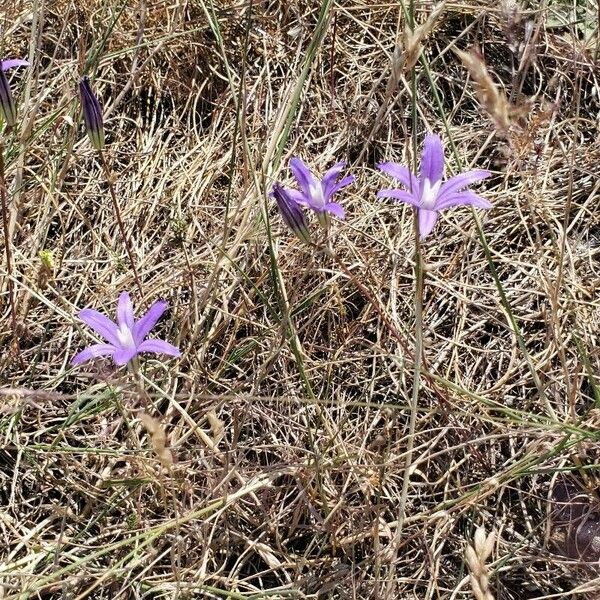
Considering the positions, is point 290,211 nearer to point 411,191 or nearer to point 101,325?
point 411,191

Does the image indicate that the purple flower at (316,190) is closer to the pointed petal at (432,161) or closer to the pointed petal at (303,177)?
the pointed petal at (303,177)

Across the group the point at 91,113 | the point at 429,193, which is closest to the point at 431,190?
the point at 429,193

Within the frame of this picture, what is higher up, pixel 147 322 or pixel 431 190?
pixel 431 190

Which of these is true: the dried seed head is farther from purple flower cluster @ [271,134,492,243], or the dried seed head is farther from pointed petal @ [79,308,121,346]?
pointed petal @ [79,308,121,346]

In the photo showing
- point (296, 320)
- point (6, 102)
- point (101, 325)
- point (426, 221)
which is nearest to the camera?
point (426, 221)

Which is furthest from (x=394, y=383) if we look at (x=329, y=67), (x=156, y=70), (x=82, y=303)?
(x=156, y=70)

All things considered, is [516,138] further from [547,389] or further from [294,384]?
[294,384]

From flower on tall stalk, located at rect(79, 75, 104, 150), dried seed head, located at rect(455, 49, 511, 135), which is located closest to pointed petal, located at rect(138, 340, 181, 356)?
flower on tall stalk, located at rect(79, 75, 104, 150)

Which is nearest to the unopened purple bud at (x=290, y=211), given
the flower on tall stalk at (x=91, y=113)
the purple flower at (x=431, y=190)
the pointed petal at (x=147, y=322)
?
the purple flower at (x=431, y=190)
